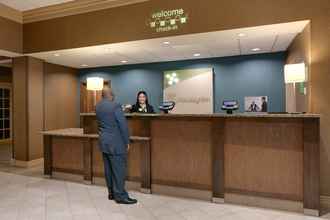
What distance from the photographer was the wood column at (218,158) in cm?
357

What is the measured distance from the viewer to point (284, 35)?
4.46 m

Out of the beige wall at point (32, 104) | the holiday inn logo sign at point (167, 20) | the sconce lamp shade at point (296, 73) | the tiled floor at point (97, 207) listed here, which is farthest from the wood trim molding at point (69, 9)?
the tiled floor at point (97, 207)

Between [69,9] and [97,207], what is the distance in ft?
12.6

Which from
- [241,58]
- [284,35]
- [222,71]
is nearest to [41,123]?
[222,71]

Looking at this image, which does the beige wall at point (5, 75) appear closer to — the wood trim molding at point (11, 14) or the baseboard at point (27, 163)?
the wood trim molding at point (11, 14)

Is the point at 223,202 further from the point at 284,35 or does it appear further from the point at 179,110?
the point at 179,110

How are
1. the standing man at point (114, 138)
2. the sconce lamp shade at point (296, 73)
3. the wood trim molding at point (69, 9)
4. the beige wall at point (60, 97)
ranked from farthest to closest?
the beige wall at point (60, 97), the wood trim molding at point (69, 9), the sconce lamp shade at point (296, 73), the standing man at point (114, 138)

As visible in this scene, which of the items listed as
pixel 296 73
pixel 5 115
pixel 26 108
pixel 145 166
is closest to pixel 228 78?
pixel 296 73

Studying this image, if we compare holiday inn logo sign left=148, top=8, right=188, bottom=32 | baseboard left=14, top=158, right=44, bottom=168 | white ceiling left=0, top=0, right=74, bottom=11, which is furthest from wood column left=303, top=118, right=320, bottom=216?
baseboard left=14, top=158, right=44, bottom=168

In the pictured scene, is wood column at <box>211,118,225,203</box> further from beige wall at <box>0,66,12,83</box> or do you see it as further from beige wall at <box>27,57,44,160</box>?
beige wall at <box>0,66,12,83</box>

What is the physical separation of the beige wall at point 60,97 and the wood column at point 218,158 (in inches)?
188

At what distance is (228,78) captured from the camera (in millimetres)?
6367

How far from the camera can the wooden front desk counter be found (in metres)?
3.19

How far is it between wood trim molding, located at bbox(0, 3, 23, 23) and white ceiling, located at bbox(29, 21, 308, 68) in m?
0.81
